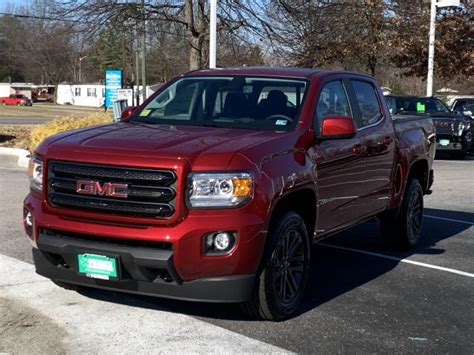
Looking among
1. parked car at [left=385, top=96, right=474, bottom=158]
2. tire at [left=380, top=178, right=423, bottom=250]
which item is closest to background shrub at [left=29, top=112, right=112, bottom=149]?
parked car at [left=385, top=96, right=474, bottom=158]

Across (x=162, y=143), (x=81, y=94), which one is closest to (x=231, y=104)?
(x=162, y=143)

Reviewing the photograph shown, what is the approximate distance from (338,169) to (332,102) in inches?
25.5

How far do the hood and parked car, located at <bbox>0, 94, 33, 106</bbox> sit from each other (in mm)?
72661

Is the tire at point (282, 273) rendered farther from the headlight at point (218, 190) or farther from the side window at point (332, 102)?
the side window at point (332, 102)

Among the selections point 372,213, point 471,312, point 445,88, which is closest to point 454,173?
point 372,213

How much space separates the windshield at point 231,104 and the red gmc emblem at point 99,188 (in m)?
1.23

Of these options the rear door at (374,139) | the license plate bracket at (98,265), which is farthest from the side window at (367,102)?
the license plate bracket at (98,265)

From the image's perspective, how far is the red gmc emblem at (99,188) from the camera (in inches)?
173

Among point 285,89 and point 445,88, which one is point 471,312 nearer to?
point 285,89

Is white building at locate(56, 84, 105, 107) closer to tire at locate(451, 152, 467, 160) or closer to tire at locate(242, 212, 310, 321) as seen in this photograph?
tire at locate(451, 152, 467, 160)

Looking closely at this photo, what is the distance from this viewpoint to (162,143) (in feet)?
15.1

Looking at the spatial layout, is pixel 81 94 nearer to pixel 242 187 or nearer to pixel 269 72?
pixel 269 72

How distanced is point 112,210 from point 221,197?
2.40 ft

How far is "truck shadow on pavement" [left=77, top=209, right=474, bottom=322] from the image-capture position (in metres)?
5.19
